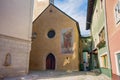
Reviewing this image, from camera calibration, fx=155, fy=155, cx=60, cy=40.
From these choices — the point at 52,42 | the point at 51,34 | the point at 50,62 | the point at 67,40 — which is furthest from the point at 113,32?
the point at 51,34

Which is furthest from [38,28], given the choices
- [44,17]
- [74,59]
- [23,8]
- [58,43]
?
[23,8]

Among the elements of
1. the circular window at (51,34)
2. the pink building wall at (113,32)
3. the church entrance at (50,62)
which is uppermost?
the circular window at (51,34)

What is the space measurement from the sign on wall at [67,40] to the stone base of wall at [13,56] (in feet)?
22.0

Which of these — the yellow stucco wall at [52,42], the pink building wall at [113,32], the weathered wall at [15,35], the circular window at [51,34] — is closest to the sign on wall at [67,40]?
the yellow stucco wall at [52,42]

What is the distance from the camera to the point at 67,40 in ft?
64.7

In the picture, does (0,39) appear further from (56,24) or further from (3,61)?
(56,24)

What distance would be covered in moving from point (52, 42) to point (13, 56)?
8.77 metres

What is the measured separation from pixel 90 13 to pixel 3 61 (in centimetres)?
1255

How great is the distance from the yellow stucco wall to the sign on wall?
15.8 inches

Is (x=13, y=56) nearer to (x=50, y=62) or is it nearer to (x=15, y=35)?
(x=15, y=35)

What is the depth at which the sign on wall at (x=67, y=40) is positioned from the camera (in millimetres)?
19345

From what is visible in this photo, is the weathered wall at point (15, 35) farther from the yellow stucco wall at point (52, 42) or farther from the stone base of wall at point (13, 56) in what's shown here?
the yellow stucco wall at point (52, 42)

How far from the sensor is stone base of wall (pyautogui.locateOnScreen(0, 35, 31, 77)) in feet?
37.4

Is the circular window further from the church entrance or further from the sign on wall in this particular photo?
the church entrance
